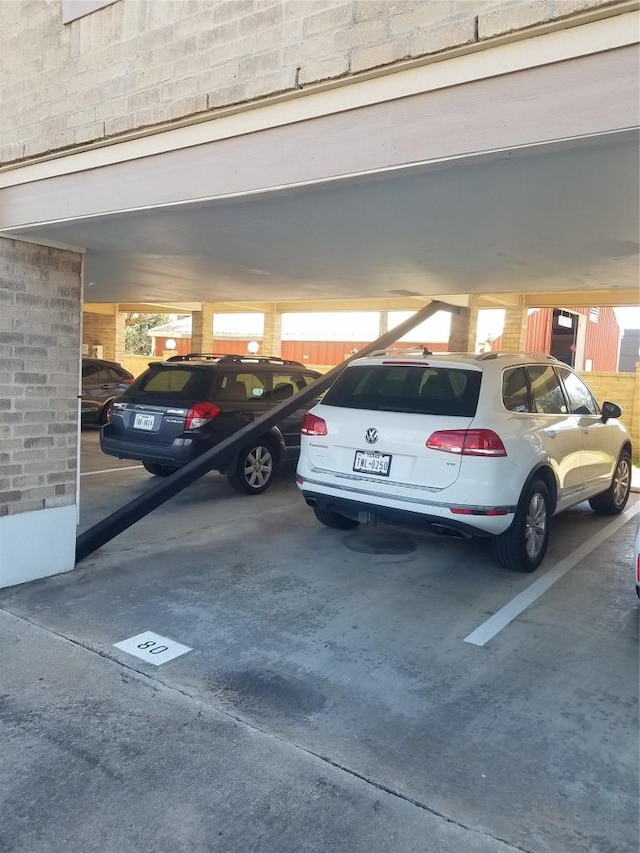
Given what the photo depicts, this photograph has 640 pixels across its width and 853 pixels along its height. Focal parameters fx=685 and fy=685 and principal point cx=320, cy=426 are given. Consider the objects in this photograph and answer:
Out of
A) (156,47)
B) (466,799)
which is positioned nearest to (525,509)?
(466,799)

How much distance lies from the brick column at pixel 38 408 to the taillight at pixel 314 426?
5.93 feet

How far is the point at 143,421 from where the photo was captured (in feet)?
25.4

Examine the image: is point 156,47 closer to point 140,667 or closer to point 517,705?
point 140,667

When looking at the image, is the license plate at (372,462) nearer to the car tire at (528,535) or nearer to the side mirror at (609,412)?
the car tire at (528,535)

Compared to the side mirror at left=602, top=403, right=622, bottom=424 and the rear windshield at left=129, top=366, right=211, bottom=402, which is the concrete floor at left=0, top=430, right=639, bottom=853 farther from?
the rear windshield at left=129, top=366, right=211, bottom=402

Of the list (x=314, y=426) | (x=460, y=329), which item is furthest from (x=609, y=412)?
(x=460, y=329)

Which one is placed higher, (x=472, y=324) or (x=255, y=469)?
(x=472, y=324)

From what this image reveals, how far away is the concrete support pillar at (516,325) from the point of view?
12.4m

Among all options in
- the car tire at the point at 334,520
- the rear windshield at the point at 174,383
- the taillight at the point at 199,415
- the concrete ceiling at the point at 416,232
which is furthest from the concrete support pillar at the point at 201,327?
the car tire at the point at 334,520

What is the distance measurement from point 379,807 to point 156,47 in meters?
4.06

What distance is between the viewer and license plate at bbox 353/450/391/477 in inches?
200

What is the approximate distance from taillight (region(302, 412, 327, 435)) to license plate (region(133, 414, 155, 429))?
264 cm

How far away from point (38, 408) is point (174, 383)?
10.1ft

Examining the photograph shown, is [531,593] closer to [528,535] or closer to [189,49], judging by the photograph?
[528,535]
